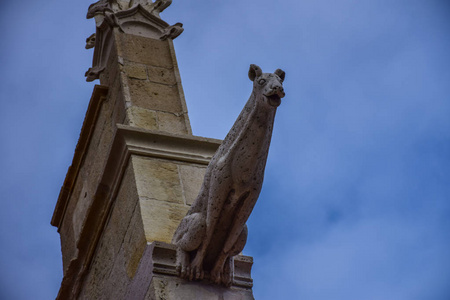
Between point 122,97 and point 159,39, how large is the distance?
848mm

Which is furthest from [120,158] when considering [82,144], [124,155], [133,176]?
[82,144]

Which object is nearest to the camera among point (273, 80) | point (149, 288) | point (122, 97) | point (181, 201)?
point (273, 80)

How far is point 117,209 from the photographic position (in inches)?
229

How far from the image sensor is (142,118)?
617 cm

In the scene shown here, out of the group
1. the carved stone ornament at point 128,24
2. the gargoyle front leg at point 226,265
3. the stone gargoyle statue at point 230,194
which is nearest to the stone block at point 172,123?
the carved stone ornament at point 128,24

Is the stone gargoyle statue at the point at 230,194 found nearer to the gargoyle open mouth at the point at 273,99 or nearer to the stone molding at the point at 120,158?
the gargoyle open mouth at the point at 273,99

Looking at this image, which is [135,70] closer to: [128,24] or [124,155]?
[128,24]

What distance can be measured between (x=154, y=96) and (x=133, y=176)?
1060mm

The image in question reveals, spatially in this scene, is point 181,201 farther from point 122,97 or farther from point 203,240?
point 122,97

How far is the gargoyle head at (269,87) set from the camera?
442 centimetres

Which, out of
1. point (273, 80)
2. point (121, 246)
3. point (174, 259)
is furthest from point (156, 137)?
point (273, 80)

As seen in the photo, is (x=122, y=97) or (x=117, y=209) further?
(x=122, y=97)

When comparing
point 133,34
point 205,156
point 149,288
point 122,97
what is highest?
point 133,34

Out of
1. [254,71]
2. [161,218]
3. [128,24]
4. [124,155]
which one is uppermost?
[128,24]
